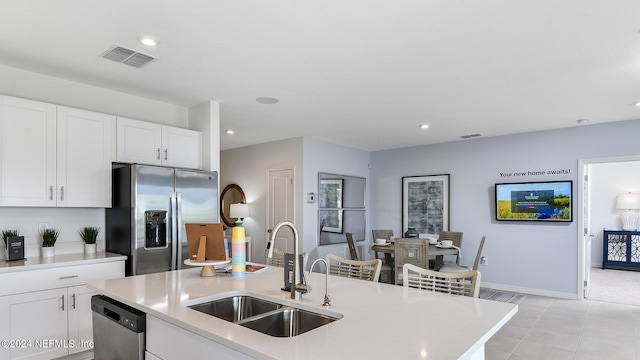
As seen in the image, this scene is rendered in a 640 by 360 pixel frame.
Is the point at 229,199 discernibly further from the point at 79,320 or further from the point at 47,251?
the point at 79,320

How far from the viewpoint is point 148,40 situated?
2713mm

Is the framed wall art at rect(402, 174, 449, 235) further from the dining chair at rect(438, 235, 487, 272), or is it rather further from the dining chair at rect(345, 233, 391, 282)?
the dining chair at rect(345, 233, 391, 282)

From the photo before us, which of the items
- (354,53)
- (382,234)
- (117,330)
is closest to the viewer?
(117,330)

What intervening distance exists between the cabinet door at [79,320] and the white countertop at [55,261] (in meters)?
0.23

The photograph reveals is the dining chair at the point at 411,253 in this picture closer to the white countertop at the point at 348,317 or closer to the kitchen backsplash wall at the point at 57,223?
the white countertop at the point at 348,317

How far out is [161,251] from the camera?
360cm

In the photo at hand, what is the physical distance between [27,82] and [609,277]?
9391mm

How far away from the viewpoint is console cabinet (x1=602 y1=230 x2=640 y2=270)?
7719mm

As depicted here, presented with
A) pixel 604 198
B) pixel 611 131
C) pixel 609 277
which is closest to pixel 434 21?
pixel 611 131

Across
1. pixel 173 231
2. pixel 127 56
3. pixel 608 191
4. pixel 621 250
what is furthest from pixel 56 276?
pixel 608 191

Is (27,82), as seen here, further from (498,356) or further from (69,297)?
(498,356)

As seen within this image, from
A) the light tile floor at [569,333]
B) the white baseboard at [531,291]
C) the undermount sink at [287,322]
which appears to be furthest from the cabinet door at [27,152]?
the white baseboard at [531,291]

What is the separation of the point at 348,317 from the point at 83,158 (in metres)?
3.09

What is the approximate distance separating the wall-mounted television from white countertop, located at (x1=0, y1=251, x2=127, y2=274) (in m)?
5.55
